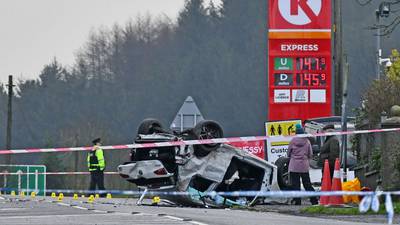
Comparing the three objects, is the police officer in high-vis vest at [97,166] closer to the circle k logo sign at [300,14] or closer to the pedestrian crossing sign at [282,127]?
the pedestrian crossing sign at [282,127]

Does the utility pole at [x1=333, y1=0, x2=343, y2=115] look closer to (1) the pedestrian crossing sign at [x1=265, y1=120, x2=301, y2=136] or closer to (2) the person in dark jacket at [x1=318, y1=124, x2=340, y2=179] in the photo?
(1) the pedestrian crossing sign at [x1=265, y1=120, x2=301, y2=136]

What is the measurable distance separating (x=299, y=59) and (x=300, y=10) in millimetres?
1207

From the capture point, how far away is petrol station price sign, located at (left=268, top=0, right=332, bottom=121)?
3086 cm

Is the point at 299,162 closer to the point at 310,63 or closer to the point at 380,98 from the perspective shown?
the point at 380,98

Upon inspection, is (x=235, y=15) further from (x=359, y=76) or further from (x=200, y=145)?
(x=200, y=145)

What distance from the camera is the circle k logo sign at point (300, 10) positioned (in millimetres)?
30922

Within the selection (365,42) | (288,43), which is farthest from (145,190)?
(365,42)

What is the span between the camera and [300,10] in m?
31.0

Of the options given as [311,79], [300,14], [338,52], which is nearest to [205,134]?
[311,79]

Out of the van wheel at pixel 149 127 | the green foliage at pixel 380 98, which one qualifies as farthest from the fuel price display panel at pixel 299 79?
the van wheel at pixel 149 127

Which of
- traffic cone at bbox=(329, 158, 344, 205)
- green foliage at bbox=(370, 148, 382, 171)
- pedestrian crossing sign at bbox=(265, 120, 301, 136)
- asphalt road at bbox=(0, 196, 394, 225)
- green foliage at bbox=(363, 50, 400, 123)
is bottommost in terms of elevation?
asphalt road at bbox=(0, 196, 394, 225)

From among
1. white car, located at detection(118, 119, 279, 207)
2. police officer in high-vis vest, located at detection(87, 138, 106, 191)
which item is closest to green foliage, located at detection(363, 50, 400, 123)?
white car, located at detection(118, 119, 279, 207)

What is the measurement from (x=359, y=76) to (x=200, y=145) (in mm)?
62685

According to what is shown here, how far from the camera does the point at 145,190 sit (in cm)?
2128
